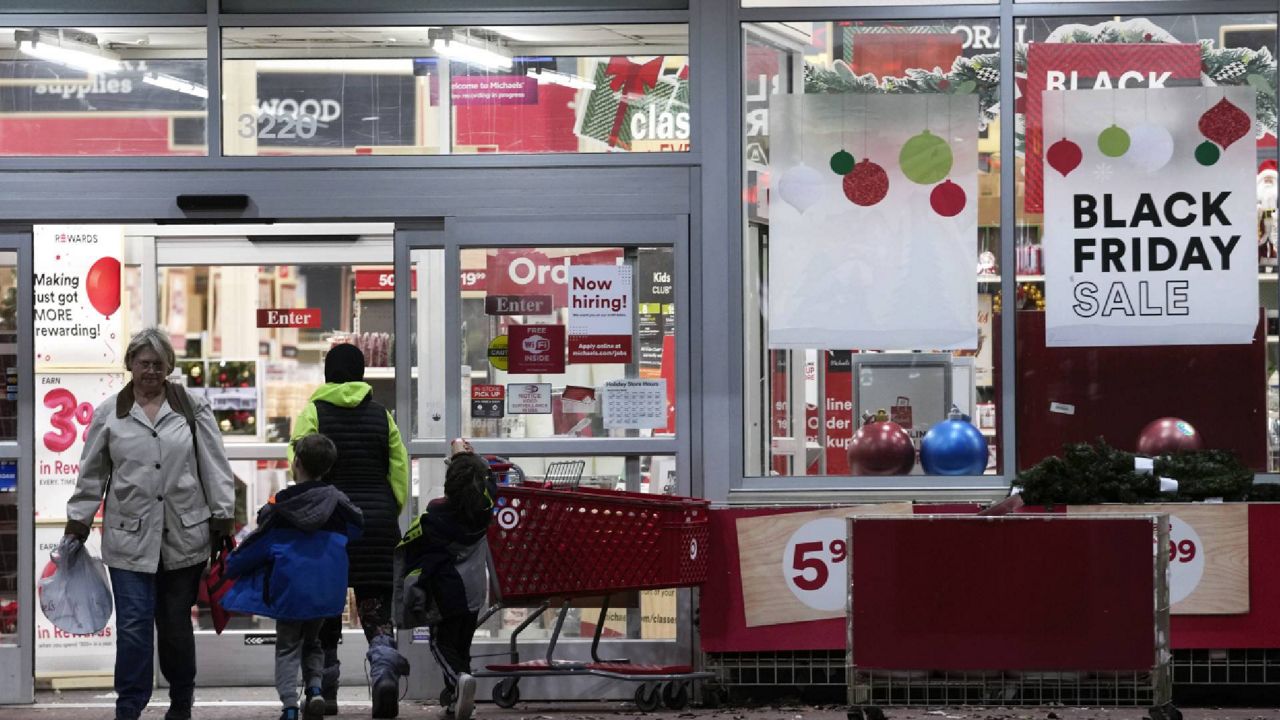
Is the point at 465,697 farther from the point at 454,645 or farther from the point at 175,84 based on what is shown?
the point at 175,84

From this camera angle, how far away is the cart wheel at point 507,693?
8.65 metres

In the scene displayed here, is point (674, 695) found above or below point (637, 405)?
below

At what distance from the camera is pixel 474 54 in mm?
9180

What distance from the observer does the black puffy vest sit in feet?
27.9

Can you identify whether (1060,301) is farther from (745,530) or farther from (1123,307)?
(745,530)

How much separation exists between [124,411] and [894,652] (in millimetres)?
3335

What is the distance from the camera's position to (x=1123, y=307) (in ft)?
29.5

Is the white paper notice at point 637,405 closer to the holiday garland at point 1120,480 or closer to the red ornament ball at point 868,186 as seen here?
the red ornament ball at point 868,186

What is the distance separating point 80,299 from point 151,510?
3007 millimetres

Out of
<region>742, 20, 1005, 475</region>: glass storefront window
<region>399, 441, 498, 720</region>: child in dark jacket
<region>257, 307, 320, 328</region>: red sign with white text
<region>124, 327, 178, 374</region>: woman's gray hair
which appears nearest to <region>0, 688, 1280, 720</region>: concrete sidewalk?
<region>399, 441, 498, 720</region>: child in dark jacket

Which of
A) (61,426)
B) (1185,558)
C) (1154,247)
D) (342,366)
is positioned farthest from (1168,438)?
(61,426)

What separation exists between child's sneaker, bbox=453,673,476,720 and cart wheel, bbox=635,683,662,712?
99cm

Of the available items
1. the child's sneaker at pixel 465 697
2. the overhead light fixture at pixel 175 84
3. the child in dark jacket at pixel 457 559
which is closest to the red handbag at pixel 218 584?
the child in dark jacket at pixel 457 559

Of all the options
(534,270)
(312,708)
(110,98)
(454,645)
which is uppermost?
(110,98)
